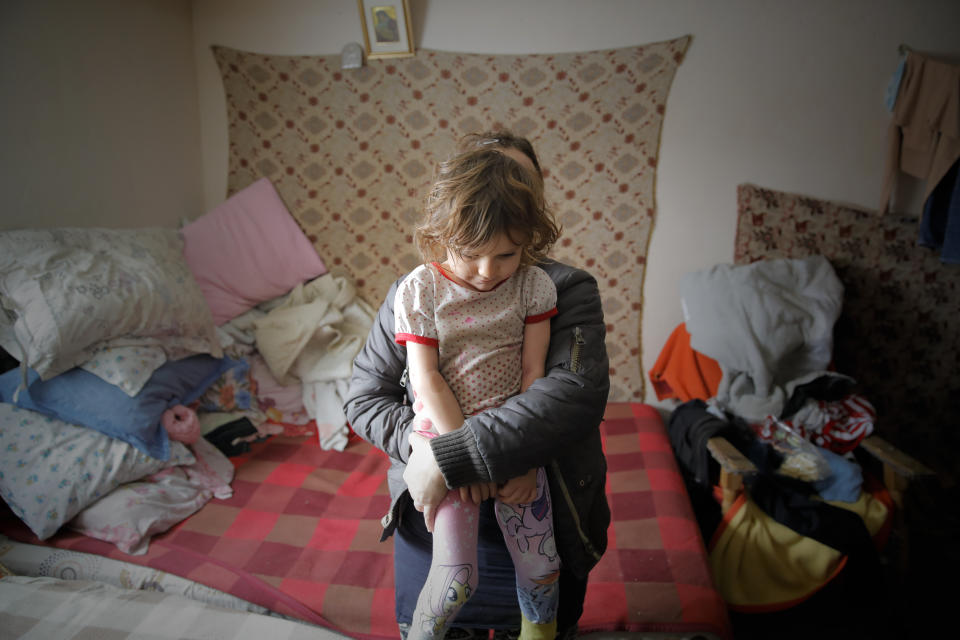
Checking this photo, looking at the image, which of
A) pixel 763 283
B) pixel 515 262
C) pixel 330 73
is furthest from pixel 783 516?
pixel 330 73

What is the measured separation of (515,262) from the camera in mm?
862

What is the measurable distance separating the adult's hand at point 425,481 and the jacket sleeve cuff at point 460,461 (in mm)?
19

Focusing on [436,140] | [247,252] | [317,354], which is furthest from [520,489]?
[247,252]

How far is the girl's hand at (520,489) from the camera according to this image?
81cm

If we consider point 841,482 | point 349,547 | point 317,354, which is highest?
point 317,354

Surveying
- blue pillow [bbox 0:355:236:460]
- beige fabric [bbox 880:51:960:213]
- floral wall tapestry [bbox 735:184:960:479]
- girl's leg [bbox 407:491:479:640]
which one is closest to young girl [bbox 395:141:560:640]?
girl's leg [bbox 407:491:479:640]

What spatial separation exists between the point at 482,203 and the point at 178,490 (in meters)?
1.48

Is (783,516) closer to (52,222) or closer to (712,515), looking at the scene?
(712,515)

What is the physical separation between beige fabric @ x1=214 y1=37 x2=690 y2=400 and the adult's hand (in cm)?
159

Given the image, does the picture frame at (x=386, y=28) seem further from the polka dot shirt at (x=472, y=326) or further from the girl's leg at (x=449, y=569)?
the girl's leg at (x=449, y=569)

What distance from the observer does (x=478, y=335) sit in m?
0.88

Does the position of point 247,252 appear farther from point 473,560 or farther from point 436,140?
point 473,560

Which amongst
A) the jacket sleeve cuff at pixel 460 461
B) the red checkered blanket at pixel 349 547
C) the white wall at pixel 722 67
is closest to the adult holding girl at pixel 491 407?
the jacket sleeve cuff at pixel 460 461

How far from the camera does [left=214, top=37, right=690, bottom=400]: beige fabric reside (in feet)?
7.20
